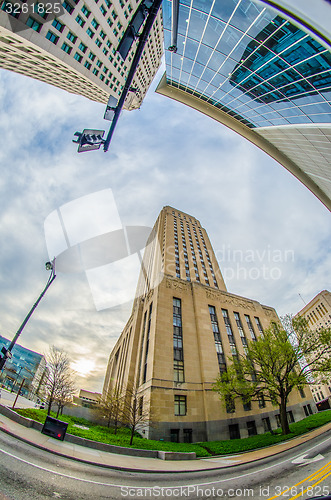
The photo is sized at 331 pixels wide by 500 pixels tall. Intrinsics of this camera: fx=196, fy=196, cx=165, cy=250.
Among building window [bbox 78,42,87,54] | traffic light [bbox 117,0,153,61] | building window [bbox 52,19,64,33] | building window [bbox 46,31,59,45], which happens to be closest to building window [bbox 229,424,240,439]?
traffic light [bbox 117,0,153,61]

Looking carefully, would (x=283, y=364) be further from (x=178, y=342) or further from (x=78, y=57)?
(x=78, y=57)

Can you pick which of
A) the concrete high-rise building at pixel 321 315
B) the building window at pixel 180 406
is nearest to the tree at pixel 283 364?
the building window at pixel 180 406

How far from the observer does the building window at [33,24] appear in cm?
1900

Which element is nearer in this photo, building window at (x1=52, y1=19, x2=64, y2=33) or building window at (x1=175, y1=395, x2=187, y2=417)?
building window at (x1=52, y1=19, x2=64, y2=33)

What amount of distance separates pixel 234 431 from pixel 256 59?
131 feet

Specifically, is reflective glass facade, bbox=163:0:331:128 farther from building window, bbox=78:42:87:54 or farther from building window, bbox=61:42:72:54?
building window, bbox=61:42:72:54

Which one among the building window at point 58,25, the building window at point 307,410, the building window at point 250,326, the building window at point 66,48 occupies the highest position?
the building window at point 66,48

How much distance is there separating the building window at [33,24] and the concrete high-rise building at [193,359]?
33.7 meters

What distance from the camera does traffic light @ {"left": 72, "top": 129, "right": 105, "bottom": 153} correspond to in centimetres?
481

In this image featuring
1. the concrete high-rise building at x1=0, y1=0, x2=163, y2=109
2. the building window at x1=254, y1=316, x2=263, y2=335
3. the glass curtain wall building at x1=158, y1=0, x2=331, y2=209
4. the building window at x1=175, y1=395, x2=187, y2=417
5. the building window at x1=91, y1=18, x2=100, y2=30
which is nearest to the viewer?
the glass curtain wall building at x1=158, y1=0, x2=331, y2=209

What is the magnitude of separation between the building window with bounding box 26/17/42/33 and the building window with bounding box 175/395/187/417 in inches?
1707

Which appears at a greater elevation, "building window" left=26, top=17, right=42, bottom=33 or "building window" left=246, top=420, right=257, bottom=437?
"building window" left=26, top=17, right=42, bottom=33

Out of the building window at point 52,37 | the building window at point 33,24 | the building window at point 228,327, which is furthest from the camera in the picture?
the building window at point 228,327

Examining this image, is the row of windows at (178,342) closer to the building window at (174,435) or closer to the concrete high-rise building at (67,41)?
the building window at (174,435)
